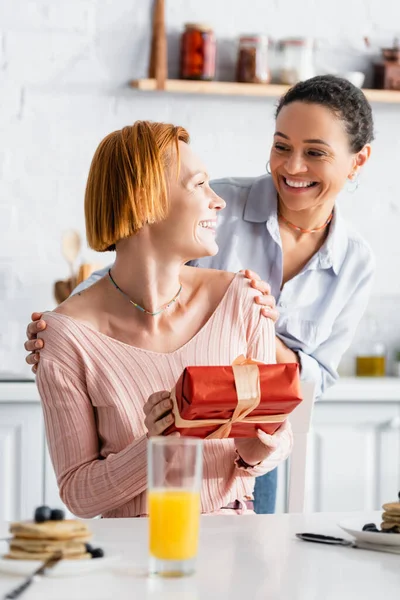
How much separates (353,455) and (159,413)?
189cm

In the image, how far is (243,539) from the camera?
1.25m

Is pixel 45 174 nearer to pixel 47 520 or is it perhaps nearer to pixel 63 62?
pixel 63 62

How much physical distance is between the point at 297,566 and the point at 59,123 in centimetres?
255

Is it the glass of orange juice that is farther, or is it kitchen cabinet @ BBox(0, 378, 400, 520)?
kitchen cabinet @ BBox(0, 378, 400, 520)

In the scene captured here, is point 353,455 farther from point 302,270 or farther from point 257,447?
point 257,447

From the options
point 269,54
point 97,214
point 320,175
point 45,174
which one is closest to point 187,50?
point 269,54

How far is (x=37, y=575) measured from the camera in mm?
1026

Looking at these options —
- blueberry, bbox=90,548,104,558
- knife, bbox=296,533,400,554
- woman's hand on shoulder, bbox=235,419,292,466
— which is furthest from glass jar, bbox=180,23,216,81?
blueberry, bbox=90,548,104,558

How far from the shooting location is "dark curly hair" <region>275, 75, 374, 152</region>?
2.13m

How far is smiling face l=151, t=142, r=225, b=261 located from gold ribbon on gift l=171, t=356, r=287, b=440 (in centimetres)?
38

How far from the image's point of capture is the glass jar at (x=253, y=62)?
3.45m

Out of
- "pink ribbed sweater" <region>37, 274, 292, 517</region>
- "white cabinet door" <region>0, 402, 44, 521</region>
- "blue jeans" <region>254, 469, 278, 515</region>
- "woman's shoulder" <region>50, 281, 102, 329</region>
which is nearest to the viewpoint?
"pink ribbed sweater" <region>37, 274, 292, 517</region>

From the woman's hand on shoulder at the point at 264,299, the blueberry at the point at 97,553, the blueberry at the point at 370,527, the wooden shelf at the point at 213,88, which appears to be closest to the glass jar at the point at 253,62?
the wooden shelf at the point at 213,88

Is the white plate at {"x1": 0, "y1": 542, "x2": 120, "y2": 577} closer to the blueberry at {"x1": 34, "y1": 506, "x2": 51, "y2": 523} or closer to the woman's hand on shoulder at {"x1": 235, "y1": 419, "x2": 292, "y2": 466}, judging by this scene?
the blueberry at {"x1": 34, "y1": 506, "x2": 51, "y2": 523}
